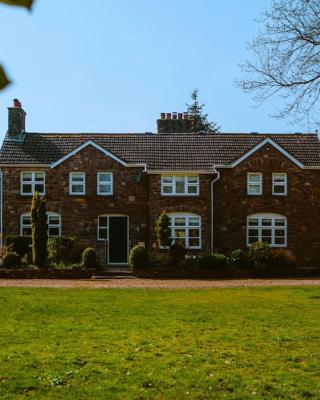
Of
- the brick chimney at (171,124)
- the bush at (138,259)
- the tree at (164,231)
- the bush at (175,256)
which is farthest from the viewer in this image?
the brick chimney at (171,124)

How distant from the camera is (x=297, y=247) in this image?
33.2 meters

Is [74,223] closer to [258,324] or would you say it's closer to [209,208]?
[209,208]

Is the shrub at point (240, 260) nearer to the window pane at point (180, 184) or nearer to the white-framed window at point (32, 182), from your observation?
the window pane at point (180, 184)

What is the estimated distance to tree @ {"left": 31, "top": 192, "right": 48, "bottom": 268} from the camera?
27.4 meters

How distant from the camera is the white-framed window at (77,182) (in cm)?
3338

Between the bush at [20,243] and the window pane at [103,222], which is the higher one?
the window pane at [103,222]

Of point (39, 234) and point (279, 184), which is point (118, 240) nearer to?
point (39, 234)

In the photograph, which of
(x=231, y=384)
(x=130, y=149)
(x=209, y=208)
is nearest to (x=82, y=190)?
(x=130, y=149)

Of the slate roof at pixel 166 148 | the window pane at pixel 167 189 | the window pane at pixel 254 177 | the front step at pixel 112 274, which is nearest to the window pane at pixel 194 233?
the window pane at pixel 167 189

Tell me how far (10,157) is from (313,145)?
57.8ft

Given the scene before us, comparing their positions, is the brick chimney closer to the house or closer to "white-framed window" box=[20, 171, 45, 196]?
the house

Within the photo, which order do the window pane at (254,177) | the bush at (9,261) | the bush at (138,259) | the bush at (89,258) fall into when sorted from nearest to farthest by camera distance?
the bush at (9,261) → the bush at (89,258) → the bush at (138,259) → the window pane at (254,177)

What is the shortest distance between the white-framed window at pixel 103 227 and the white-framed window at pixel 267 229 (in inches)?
305

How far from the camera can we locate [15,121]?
35625mm
